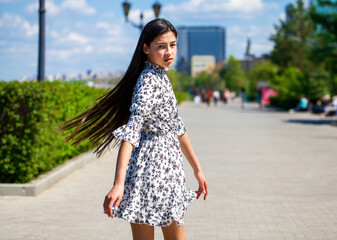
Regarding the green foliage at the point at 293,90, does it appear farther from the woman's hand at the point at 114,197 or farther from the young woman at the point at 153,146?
the woman's hand at the point at 114,197

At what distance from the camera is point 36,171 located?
8.36 meters

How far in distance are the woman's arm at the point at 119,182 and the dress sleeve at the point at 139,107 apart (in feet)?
0.18

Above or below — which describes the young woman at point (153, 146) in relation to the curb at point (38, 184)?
above

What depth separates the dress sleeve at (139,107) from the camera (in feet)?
10.4

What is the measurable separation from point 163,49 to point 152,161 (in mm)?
655

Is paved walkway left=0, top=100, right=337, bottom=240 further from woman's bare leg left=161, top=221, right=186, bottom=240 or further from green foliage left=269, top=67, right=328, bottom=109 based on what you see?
green foliage left=269, top=67, right=328, bottom=109

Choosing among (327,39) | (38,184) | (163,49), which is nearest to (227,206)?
(38,184)

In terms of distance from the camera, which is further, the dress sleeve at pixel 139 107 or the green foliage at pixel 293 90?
the green foliage at pixel 293 90

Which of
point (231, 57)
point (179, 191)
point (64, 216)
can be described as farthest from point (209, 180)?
point (231, 57)

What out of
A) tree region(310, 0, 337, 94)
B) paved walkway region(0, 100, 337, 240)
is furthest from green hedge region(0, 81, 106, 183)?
tree region(310, 0, 337, 94)

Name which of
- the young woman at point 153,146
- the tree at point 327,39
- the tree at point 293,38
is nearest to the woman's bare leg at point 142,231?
the young woman at point 153,146

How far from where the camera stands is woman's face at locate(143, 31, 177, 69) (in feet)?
11.0

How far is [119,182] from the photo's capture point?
3.04 meters

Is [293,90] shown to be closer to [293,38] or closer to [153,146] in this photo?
[293,38]
